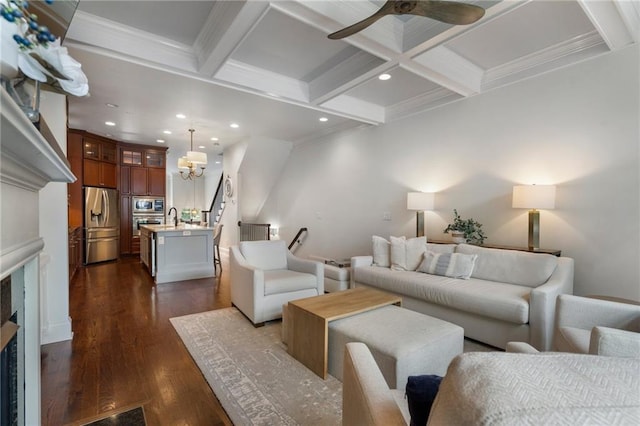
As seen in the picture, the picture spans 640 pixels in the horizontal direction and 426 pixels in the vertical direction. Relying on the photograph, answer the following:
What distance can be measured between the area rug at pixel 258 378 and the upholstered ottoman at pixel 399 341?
0.28 m

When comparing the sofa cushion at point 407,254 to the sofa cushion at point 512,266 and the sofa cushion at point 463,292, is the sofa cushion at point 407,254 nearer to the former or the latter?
the sofa cushion at point 463,292

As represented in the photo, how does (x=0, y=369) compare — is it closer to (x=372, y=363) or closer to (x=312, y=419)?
(x=372, y=363)

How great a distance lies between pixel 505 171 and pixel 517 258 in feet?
3.64

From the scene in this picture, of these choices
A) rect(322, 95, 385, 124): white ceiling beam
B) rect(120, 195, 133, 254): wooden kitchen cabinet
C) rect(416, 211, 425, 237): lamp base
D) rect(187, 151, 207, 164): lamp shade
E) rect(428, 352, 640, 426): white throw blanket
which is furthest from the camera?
rect(120, 195, 133, 254): wooden kitchen cabinet

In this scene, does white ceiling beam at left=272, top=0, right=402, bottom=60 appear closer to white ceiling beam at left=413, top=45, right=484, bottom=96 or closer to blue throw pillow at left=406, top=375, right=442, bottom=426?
white ceiling beam at left=413, top=45, right=484, bottom=96

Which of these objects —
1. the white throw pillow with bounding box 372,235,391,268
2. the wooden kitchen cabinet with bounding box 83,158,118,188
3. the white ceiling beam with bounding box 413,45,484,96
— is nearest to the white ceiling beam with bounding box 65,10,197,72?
the white ceiling beam with bounding box 413,45,484,96

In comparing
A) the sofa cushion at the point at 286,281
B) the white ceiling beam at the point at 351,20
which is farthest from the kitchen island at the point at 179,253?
the white ceiling beam at the point at 351,20

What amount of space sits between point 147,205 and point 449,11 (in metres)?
7.77

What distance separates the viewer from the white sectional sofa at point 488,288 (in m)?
2.42

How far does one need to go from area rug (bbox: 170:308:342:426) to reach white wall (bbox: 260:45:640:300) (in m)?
2.75

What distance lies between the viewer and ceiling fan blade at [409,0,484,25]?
173 centimetres

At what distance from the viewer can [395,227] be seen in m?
4.75

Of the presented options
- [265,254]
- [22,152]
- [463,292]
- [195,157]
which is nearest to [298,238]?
[195,157]

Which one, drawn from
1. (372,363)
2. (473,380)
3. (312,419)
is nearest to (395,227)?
(312,419)
